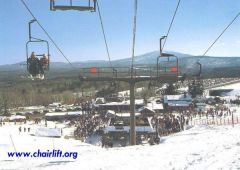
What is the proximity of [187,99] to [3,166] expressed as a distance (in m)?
52.8

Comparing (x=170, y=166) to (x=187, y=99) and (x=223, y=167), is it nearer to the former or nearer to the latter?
(x=223, y=167)

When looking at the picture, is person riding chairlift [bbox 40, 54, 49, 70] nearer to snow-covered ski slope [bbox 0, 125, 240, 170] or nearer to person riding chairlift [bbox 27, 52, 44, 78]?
person riding chairlift [bbox 27, 52, 44, 78]

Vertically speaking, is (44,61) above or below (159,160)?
above

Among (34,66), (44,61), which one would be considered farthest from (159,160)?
(34,66)

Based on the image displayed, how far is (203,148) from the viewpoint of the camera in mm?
15086

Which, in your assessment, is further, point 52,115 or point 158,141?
point 52,115

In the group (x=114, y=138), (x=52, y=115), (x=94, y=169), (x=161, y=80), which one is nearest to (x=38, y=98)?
(x=52, y=115)

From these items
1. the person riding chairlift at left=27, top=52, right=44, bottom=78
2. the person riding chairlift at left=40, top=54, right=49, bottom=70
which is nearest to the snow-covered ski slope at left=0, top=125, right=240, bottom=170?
the person riding chairlift at left=27, top=52, right=44, bottom=78

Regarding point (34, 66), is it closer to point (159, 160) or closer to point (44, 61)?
point (44, 61)

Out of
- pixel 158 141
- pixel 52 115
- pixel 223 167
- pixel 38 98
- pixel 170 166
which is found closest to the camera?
pixel 223 167

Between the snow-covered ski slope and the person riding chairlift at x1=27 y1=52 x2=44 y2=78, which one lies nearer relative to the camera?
the snow-covered ski slope

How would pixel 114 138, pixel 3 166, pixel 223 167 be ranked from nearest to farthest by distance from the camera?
pixel 223 167, pixel 3 166, pixel 114 138

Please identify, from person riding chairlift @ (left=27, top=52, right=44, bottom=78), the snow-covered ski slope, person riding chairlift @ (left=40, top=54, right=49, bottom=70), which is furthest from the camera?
person riding chairlift @ (left=40, top=54, right=49, bottom=70)

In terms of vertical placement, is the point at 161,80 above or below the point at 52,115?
above
